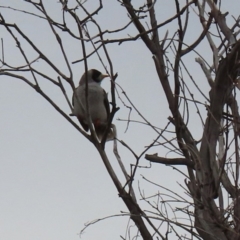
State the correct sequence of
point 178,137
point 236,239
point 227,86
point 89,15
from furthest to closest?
point 89,15, point 178,137, point 227,86, point 236,239

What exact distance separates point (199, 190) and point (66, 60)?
1052 millimetres

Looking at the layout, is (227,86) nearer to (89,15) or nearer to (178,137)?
(178,137)

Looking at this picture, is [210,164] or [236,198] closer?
[236,198]

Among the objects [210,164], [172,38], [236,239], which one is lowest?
[236,239]

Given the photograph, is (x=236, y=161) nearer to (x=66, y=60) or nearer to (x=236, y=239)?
(x=236, y=239)

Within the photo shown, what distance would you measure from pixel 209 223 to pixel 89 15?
1354 mm

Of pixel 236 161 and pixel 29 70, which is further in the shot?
pixel 29 70

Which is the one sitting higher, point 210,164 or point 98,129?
point 98,129

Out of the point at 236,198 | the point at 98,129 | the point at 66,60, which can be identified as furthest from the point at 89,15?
the point at 98,129

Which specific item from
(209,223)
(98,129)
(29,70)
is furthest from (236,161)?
(98,129)

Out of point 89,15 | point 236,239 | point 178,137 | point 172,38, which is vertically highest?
point 89,15

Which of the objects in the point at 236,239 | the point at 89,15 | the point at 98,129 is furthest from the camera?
the point at 98,129

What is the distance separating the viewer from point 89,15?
129 inches

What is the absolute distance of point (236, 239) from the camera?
2.52 meters
